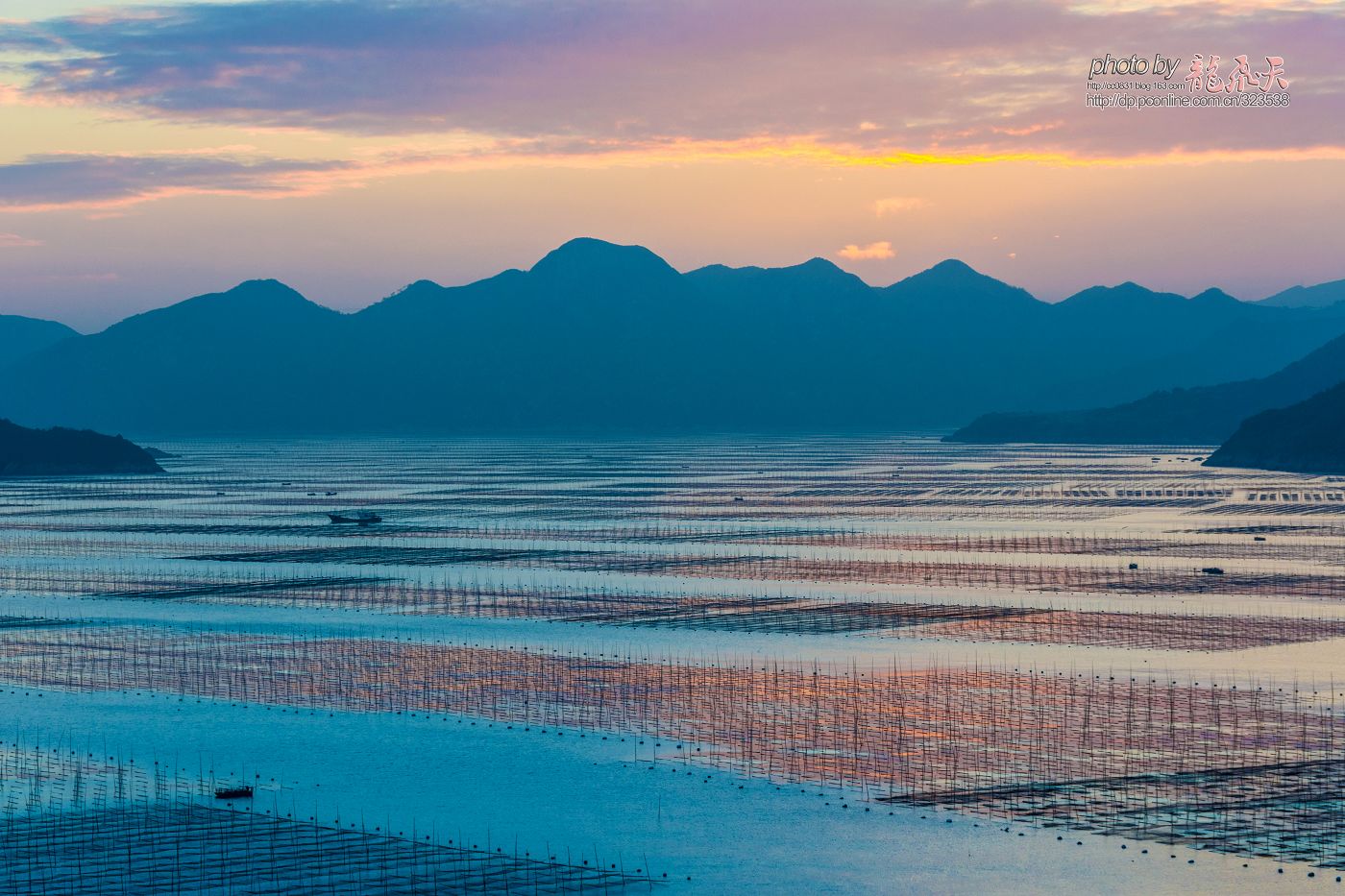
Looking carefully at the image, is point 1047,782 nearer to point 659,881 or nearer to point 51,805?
point 659,881

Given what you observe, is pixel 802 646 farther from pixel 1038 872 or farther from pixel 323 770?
pixel 1038 872

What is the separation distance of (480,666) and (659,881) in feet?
81.3

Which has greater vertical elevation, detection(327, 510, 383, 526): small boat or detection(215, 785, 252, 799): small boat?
detection(327, 510, 383, 526): small boat

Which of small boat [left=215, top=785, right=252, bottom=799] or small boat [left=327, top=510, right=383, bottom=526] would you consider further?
small boat [left=327, top=510, right=383, bottom=526]

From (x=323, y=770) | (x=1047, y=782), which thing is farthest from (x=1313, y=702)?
(x=323, y=770)

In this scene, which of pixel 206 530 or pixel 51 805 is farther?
pixel 206 530

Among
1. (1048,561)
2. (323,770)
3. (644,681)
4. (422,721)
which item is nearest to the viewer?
(323,770)

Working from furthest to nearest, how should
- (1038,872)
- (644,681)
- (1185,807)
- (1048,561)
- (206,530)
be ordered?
(206,530)
(1048,561)
(644,681)
(1185,807)
(1038,872)

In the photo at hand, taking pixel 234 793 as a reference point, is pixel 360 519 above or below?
above

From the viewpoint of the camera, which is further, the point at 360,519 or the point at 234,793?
the point at 360,519

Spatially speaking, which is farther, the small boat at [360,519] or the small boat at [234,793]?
the small boat at [360,519]

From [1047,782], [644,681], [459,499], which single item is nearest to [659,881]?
[1047,782]

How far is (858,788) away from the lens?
39.2 m

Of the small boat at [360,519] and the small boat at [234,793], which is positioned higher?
the small boat at [360,519]
